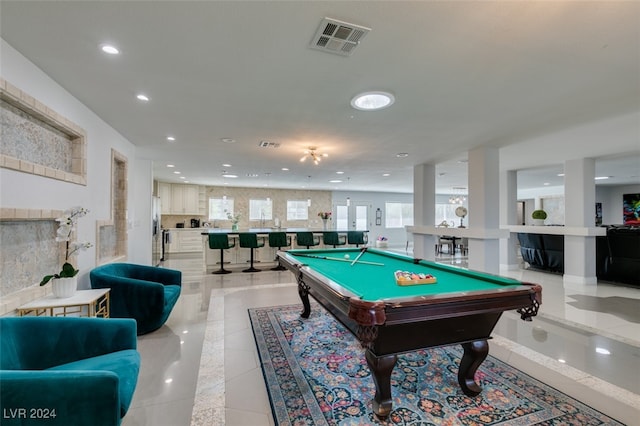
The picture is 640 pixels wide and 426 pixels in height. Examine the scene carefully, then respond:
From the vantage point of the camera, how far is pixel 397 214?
1374 cm

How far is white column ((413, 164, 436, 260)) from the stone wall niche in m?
6.07

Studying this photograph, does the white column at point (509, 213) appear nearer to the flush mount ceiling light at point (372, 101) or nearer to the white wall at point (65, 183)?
the flush mount ceiling light at point (372, 101)

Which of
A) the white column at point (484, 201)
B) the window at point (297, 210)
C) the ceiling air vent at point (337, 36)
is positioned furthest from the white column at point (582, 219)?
the window at point (297, 210)

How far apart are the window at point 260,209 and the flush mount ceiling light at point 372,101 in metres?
Result: 8.89

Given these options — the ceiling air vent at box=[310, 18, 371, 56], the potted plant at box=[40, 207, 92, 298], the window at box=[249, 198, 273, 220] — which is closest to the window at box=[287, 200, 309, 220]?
the window at box=[249, 198, 273, 220]

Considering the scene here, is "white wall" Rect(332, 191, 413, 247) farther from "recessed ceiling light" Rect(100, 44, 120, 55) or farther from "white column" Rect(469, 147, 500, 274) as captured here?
"recessed ceiling light" Rect(100, 44, 120, 55)

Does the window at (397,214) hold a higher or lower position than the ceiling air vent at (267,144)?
lower

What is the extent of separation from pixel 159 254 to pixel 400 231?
10128mm

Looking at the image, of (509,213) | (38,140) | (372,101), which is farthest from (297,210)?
(38,140)

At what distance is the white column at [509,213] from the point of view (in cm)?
725

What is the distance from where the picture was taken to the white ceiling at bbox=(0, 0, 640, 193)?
1716 millimetres

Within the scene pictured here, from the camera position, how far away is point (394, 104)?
121 inches

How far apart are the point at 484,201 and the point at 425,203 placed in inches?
71.0

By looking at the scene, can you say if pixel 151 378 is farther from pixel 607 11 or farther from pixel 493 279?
pixel 607 11
